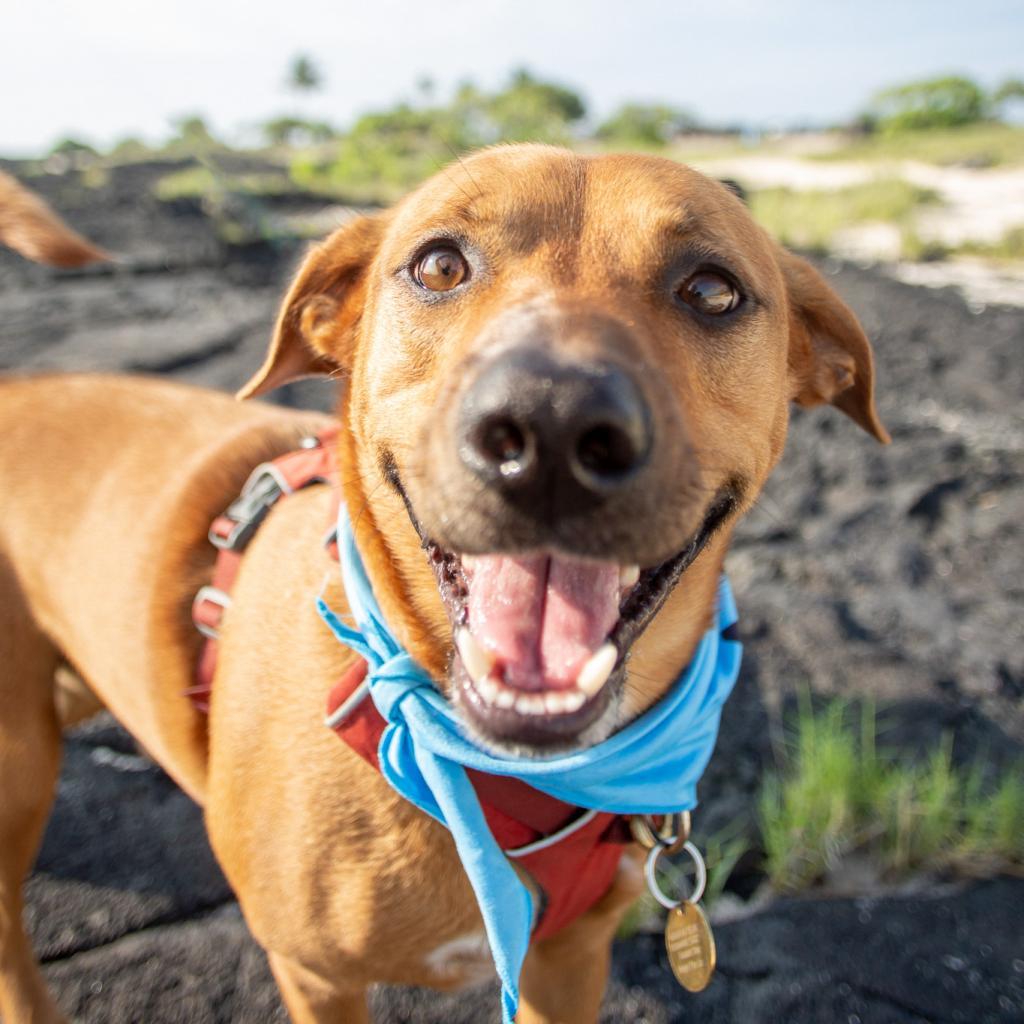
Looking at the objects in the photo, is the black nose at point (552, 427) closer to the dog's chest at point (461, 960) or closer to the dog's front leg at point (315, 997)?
the dog's chest at point (461, 960)

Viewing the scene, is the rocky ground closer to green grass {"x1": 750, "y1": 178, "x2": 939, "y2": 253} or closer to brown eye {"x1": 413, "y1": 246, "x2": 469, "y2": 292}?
brown eye {"x1": 413, "y1": 246, "x2": 469, "y2": 292}

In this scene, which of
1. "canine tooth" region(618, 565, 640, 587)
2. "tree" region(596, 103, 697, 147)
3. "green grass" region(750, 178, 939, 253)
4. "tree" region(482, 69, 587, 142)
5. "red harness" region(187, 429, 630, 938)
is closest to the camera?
"canine tooth" region(618, 565, 640, 587)

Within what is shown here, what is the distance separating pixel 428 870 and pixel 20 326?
7.96 m

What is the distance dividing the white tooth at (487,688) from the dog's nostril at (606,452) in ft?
1.48

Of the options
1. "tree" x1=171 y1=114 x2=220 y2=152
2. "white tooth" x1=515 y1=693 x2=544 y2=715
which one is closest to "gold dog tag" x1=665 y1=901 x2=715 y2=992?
"white tooth" x1=515 y1=693 x2=544 y2=715

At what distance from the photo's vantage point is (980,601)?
389cm

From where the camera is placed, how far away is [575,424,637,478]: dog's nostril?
1198 millimetres

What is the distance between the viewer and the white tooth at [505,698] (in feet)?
4.73

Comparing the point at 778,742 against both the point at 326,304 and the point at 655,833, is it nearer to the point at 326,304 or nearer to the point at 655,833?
the point at 655,833

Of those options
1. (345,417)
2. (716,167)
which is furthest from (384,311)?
(716,167)

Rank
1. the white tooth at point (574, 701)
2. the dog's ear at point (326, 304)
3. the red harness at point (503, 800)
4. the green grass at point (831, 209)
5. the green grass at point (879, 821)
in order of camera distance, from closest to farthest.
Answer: the white tooth at point (574, 701) → the red harness at point (503, 800) → the dog's ear at point (326, 304) → the green grass at point (879, 821) → the green grass at point (831, 209)

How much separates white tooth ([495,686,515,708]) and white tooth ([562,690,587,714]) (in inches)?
3.6

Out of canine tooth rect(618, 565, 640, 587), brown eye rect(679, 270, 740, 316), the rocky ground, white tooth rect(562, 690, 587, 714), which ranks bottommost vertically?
the rocky ground

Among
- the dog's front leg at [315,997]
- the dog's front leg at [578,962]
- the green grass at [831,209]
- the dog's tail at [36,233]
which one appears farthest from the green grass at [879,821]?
the green grass at [831,209]
